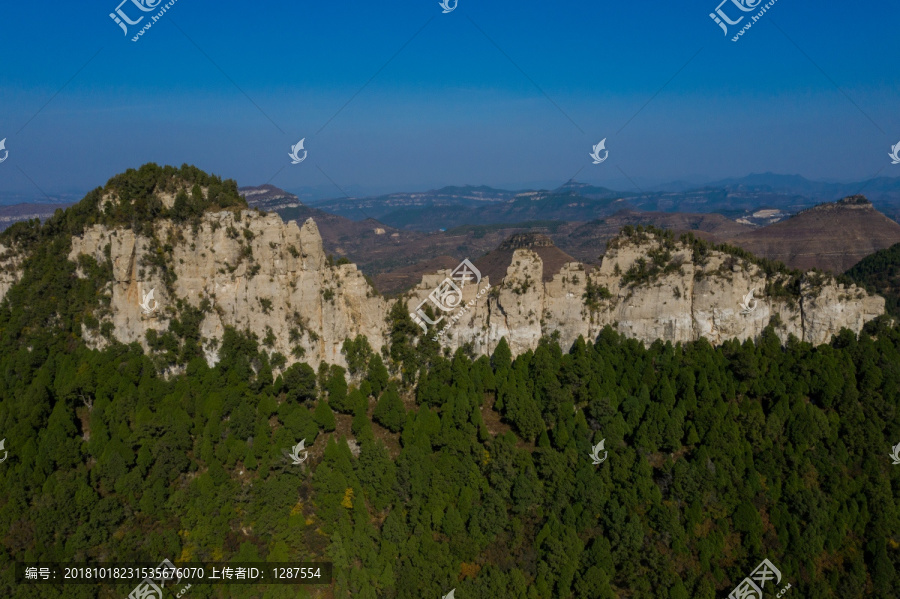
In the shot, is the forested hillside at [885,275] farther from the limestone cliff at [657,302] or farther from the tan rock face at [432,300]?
the tan rock face at [432,300]

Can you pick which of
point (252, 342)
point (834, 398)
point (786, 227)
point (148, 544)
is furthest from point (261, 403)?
point (786, 227)

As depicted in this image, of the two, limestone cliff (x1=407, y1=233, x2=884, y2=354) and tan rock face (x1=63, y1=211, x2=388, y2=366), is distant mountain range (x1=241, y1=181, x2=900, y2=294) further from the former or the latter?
tan rock face (x1=63, y1=211, x2=388, y2=366)

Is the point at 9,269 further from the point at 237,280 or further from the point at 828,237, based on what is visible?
the point at 828,237

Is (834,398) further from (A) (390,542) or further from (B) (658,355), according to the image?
(A) (390,542)

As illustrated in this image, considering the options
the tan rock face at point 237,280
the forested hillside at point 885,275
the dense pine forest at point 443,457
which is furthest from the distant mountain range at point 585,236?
the dense pine forest at point 443,457

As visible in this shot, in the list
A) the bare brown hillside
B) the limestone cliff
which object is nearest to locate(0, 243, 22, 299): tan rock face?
the limestone cliff

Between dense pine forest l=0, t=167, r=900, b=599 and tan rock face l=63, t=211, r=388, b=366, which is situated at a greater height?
tan rock face l=63, t=211, r=388, b=366

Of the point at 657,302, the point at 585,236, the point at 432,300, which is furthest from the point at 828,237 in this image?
the point at 432,300
